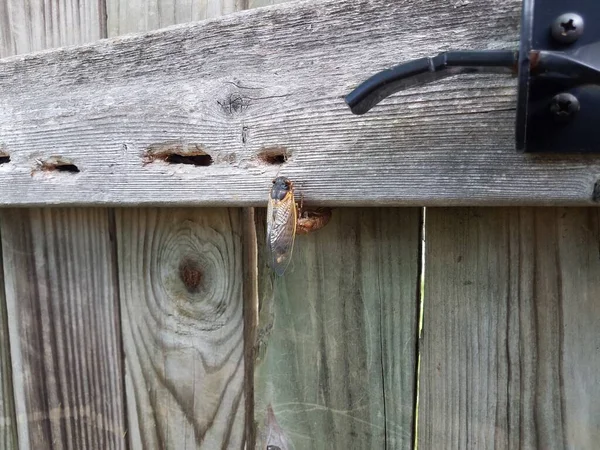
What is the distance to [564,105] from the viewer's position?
1.98 ft

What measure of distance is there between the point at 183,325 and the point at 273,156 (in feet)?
1.38

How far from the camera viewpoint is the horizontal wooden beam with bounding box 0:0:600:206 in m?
0.66

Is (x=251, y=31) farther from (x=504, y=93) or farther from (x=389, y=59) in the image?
(x=504, y=93)

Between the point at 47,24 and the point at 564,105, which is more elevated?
the point at 47,24

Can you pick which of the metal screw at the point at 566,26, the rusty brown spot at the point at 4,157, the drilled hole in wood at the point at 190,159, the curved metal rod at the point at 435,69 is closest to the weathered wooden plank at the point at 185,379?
the drilled hole in wood at the point at 190,159

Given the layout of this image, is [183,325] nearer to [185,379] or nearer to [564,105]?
[185,379]

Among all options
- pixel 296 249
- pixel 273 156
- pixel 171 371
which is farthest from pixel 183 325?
pixel 273 156

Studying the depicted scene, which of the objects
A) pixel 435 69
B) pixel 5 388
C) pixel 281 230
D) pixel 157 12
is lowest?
pixel 5 388

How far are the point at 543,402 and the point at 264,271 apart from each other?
505mm

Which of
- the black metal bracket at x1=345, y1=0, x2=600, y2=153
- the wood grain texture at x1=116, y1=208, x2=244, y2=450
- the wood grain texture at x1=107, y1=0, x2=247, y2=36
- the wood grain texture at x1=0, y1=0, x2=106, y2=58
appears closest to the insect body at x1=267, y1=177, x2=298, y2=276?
the wood grain texture at x1=116, y1=208, x2=244, y2=450

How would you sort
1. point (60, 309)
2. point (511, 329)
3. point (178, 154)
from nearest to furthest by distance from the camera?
1. point (511, 329)
2. point (178, 154)
3. point (60, 309)

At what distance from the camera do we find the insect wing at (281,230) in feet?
2.59

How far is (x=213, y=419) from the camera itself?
1.04m

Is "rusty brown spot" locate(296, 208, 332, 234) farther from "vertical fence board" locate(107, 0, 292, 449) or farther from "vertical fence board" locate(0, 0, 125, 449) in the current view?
"vertical fence board" locate(0, 0, 125, 449)
